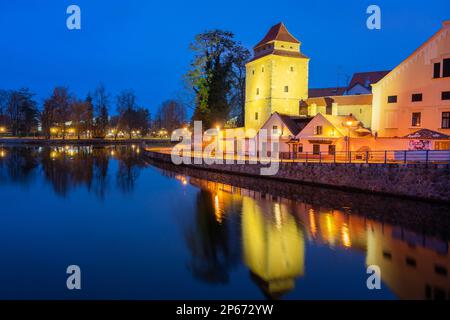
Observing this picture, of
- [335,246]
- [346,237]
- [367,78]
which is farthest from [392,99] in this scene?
[367,78]

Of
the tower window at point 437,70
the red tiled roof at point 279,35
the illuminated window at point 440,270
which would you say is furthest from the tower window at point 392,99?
the illuminated window at point 440,270

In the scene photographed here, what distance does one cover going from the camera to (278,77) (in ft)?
115

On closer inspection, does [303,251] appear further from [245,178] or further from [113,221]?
[245,178]

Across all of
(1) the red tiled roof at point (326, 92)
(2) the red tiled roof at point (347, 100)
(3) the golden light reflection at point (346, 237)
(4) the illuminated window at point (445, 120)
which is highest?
(1) the red tiled roof at point (326, 92)

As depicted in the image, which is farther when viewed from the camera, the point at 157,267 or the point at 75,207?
the point at 75,207

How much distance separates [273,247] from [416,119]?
57.9ft

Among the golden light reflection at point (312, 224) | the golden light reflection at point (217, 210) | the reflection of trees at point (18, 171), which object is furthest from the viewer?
the reflection of trees at point (18, 171)

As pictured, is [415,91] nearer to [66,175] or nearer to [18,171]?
[66,175]

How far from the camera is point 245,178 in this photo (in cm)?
2719

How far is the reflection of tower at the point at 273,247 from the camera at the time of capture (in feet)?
31.3

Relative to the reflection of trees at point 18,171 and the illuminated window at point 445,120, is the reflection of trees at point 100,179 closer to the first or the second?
the reflection of trees at point 18,171

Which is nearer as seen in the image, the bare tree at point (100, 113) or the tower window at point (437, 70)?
the tower window at point (437, 70)

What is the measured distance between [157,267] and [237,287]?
8.48ft

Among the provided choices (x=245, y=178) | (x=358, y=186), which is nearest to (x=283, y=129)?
(x=245, y=178)
